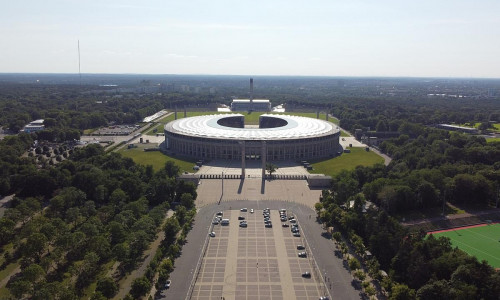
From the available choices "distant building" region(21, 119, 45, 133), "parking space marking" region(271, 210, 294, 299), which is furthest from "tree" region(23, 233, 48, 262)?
"distant building" region(21, 119, 45, 133)

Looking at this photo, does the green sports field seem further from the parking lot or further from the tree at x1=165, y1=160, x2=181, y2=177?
the tree at x1=165, y1=160, x2=181, y2=177

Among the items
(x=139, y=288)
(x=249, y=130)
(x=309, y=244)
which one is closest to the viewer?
(x=139, y=288)

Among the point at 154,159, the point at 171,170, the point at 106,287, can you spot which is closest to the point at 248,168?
the point at 171,170

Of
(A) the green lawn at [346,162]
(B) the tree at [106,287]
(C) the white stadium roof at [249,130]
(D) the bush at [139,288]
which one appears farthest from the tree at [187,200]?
(C) the white stadium roof at [249,130]

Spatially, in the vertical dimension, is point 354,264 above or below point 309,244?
above

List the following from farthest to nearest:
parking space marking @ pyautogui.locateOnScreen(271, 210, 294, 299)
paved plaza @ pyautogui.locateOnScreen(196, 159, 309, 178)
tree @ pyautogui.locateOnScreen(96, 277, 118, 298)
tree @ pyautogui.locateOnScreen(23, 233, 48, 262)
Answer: paved plaza @ pyautogui.locateOnScreen(196, 159, 309, 178)
tree @ pyautogui.locateOnScreen(23, 233, 48, 262)
parking space marking @ pyautogui.locateOnScreen(271, 210, 294, 299)
tree @ pyautogui.locateOnScreen(96, 277, 118, 298)

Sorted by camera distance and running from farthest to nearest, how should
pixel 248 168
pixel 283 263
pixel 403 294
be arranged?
pixel 248 168
pixel 283 263
pixel 403 294

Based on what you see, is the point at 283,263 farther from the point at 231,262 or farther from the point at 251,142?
the point at 251,142
